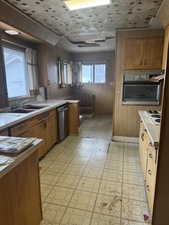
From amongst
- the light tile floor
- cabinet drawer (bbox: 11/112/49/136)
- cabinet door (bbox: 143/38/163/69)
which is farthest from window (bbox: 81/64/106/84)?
cabinet drawer (bbox: 11/112/49/136)

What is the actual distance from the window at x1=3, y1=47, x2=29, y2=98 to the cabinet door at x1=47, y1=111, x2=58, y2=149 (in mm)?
956

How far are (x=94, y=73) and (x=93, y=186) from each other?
4.92 metres

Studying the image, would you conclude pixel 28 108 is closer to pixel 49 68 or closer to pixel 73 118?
pixel 73 118

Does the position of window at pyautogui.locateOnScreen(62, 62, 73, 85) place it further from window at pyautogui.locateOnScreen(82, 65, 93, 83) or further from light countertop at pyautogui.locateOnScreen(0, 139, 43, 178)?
light countertop at pyautogui.locateOnScreen(0, 139, 43, 178)

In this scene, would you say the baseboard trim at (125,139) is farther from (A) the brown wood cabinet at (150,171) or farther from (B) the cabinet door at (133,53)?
(A) the brown wood cabinet at (150,171)

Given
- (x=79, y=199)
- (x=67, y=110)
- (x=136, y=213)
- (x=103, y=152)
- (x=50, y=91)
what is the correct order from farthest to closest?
1. (x=50, y=91)
2. (x=67, y=110)
3. (x=103, y=152)
4. (x=79, y=199)
5. (x=136, y=213)

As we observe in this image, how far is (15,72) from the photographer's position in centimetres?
337

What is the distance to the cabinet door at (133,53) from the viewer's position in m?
3.19

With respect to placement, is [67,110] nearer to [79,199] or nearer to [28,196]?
[79,199]

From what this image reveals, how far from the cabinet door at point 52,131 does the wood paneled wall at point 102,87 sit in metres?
3.24

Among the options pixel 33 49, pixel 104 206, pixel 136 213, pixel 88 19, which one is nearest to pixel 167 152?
pixel 136 213

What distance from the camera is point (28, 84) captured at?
372cm

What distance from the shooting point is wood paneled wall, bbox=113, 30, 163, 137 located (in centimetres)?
323

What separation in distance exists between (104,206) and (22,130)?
1464 mm
